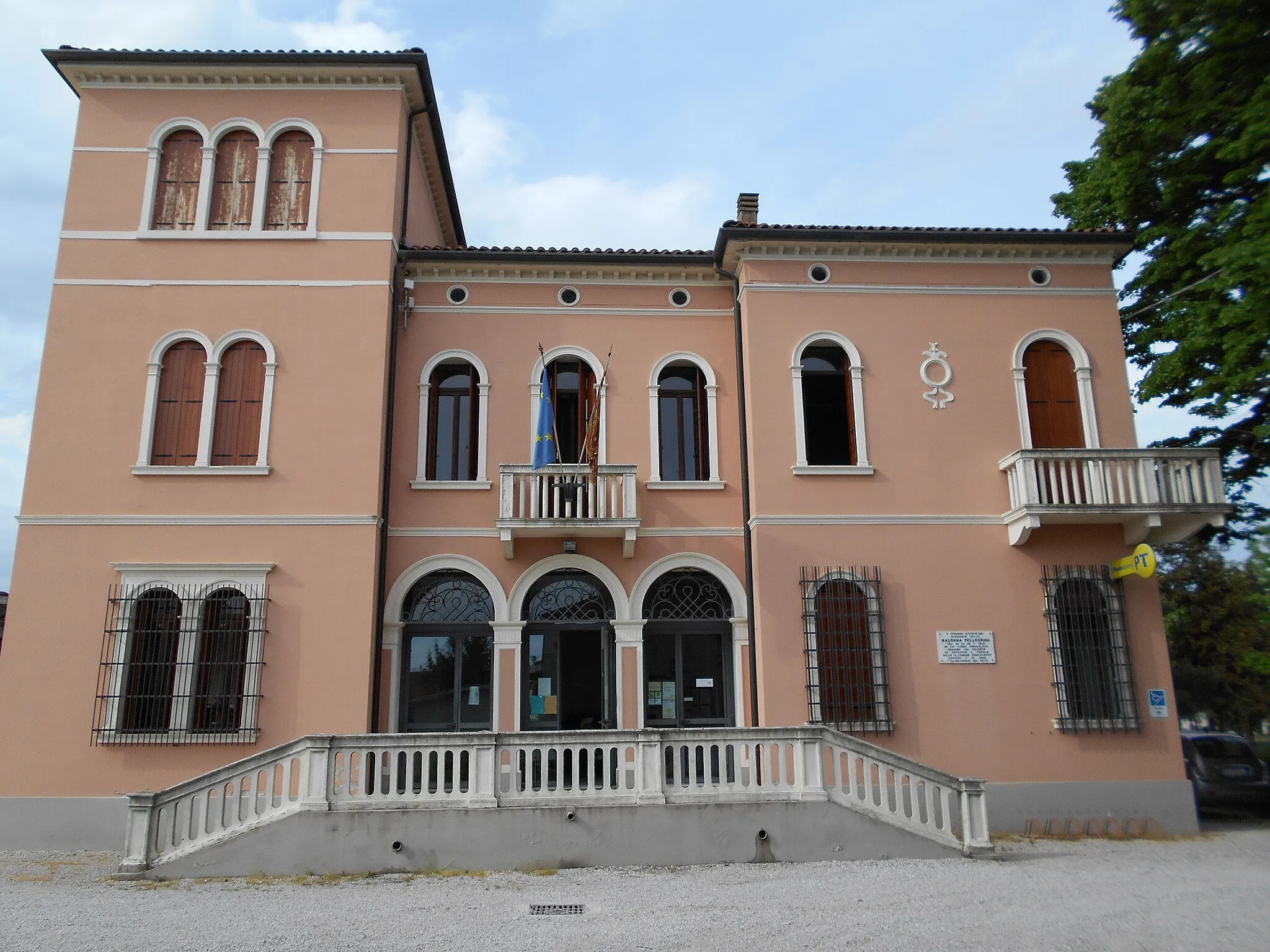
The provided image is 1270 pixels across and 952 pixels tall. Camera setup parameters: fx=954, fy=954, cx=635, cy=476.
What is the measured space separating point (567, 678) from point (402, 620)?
2.43 metres

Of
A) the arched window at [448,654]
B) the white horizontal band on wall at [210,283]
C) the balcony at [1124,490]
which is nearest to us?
the balcony at [1124,490]

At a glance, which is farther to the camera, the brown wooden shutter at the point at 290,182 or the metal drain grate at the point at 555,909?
the brown wooden shutter at the point at 290,182

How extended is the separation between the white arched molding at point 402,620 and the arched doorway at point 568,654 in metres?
0.26

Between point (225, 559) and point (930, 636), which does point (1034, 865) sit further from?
point (225, 559)

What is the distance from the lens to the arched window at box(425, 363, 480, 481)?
45.9 ft

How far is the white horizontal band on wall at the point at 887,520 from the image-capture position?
1323 centimetres

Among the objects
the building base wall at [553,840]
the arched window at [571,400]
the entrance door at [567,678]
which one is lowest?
the building base wall at [553,840]

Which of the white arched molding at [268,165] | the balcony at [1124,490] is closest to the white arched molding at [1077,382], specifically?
the balcony at [1124,490]

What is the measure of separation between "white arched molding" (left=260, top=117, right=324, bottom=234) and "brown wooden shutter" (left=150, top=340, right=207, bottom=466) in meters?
2.08

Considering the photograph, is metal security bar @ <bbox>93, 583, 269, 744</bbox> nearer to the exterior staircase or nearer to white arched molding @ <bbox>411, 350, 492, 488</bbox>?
the exterior staircase

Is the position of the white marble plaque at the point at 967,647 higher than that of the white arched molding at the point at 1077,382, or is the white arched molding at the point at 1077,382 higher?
the white arched molding at the point at 1077,382

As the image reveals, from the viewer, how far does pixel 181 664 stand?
40.2 feet

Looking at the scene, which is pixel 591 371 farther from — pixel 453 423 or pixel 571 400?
pixel 453 423

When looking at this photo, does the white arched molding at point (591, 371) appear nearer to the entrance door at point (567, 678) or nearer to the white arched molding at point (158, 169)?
the entrance door at point (567, 678)
